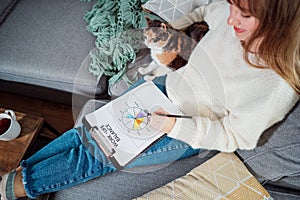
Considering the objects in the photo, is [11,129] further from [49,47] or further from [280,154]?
[280,154]

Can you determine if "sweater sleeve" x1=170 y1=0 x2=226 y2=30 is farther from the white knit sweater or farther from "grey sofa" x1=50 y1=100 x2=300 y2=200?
"grey sofa" x1=50 y1=100 x2=300 y2=200

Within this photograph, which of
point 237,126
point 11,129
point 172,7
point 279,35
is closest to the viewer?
point 279,35

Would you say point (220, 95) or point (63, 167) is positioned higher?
point (220, 95)

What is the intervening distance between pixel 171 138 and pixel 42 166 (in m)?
0.40

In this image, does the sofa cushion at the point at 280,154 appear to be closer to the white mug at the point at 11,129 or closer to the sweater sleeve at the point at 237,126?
the sweater sleeve at the point at 237,126

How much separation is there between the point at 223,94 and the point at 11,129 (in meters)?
0.68

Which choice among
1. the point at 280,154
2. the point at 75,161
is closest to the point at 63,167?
the point at 75,161

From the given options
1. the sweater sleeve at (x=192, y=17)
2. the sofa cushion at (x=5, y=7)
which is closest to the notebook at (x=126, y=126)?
the sweater sleeve at (x=192, y=17)

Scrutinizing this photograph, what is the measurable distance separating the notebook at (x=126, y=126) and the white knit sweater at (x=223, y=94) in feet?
0.19

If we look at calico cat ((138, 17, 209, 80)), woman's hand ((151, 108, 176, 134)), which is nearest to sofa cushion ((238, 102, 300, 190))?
woman's hand ((151, 108, 176, 134))

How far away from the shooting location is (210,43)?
2.97 ft

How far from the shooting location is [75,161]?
92cm

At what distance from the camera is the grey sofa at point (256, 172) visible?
2.54 feet

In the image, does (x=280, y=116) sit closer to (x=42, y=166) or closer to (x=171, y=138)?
(x=171, y=138)
